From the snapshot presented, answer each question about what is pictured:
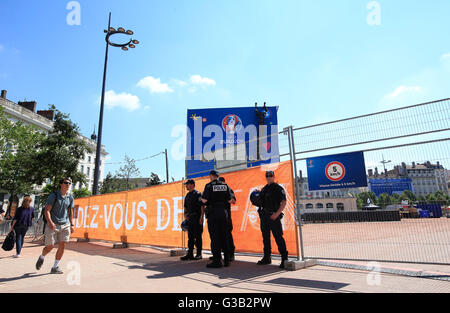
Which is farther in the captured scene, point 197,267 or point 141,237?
point 141,237

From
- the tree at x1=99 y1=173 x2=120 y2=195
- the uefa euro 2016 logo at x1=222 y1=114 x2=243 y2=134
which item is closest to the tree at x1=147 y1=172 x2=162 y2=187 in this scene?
the tree at x1=99 y1=173 x2=120 y2=195

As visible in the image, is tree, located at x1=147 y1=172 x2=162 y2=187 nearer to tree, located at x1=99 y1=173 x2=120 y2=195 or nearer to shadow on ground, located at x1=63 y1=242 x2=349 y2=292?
tree, located at x1=99 y1=173 x2=120 y2=195

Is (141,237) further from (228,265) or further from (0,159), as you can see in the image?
(0,159)

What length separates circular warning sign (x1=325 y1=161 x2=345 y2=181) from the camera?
4985mm

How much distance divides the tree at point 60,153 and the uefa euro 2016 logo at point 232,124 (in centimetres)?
1031

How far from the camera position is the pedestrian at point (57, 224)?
16.4ft

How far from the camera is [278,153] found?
6.01 m

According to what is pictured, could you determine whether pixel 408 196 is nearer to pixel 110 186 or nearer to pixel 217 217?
pixel 217 217

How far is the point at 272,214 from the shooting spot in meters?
4.92

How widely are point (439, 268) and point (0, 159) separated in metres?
35.6

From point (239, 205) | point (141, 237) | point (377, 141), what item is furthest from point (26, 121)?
point (377, 141)

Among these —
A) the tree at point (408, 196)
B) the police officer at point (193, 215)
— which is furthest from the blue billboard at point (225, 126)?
the tree at point (408, 196)

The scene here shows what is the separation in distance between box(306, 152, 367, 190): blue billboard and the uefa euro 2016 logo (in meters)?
12.2
